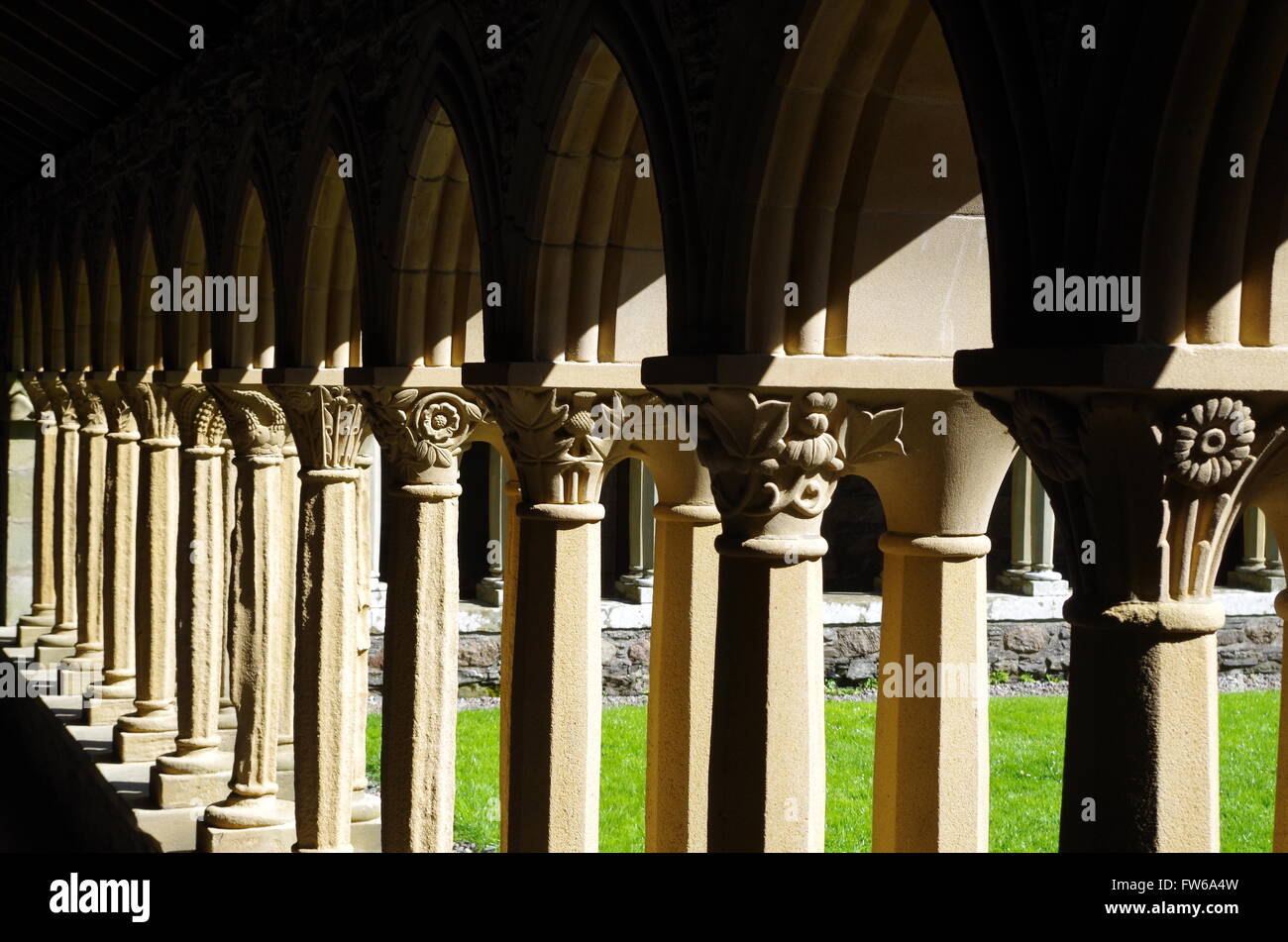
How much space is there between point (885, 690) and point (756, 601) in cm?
83

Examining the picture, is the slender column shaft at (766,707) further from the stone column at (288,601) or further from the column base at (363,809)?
the column base at (363,809)

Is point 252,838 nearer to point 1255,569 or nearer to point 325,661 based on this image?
point 325,661

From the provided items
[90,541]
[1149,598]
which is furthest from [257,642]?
[1149,598]

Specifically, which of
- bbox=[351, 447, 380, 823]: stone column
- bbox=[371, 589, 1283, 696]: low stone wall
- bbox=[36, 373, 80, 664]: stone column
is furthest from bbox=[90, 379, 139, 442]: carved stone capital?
bbox=[371, 589, 1283, 696]: low stone wall

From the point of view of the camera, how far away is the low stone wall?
14328 millimetres

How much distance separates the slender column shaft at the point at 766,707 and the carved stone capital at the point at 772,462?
0.06m

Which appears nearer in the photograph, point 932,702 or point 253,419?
point 932,702

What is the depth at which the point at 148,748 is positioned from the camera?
1031 cm

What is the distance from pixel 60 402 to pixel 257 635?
6.68 metres

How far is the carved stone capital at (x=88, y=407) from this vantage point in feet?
41.7

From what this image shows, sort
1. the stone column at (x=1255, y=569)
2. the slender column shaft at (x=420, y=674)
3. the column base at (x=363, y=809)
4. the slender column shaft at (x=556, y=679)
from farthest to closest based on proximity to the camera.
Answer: the stone column at (x=1255, y=569), the column base at (x=363, y=809), the slender column shaft at (x=420, y=674), the slender column shaft at (x=556, y=679)

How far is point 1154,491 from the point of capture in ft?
8.56

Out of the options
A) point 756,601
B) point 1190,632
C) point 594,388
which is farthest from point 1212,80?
point 594,388

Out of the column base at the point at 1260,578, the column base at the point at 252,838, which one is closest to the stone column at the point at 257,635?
the column base at the point at 252,838
